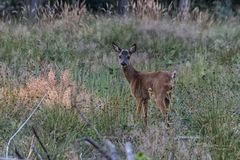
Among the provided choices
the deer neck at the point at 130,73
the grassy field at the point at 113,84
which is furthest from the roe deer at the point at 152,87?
the grassy field at the point at 113,84

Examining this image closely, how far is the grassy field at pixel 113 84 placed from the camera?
5230 millimetres

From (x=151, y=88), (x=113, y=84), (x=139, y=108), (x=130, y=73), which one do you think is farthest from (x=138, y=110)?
(x=113, y=84)

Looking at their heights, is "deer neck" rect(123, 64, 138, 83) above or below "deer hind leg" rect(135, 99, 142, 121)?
above

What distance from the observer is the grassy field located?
523 centimetres

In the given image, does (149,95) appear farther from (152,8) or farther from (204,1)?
(204,1)

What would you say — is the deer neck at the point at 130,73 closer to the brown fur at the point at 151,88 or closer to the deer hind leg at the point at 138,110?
the brown fur at the point at 151,88

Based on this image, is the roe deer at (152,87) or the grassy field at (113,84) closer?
the grassy field at (113,84)

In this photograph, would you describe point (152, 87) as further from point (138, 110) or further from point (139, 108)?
point (138, 110)

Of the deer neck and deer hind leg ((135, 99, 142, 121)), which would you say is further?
the deer neck

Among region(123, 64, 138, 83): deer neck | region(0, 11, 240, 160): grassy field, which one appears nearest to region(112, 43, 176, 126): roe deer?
region(123, 64, 138, 83): deer neck

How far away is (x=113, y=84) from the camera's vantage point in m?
8.29

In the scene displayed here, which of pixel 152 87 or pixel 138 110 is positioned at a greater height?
pixel 152 87

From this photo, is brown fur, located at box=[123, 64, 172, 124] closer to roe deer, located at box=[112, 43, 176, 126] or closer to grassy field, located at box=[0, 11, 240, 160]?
roe deer, located at box=[112, 43, 176, 126]

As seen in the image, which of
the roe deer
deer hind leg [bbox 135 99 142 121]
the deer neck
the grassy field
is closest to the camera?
the grassy field
